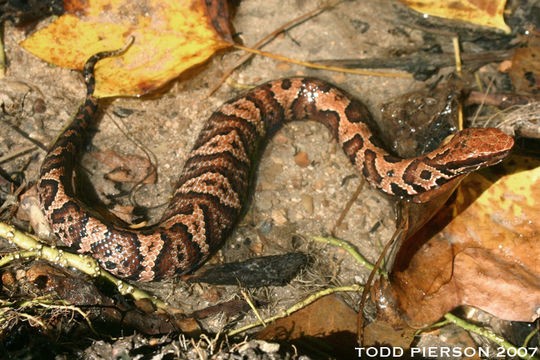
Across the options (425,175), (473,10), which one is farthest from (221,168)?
(473,10)

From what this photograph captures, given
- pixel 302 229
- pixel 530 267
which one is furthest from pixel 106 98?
pixel 530 267

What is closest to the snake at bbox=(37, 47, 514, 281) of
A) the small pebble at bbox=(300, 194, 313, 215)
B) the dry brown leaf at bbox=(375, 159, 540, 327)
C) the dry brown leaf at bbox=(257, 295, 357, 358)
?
the dry brown leaf at bbox=(375, 159, 540, 327)

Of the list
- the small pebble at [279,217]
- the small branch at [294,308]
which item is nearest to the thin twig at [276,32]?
the small pebble at [279,217]

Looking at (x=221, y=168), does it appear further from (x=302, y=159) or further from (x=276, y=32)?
(x=276, y=32)

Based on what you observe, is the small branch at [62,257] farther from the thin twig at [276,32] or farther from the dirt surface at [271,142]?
the thin twig at [276,32]

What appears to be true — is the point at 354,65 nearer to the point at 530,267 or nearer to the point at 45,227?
the point at 530,267

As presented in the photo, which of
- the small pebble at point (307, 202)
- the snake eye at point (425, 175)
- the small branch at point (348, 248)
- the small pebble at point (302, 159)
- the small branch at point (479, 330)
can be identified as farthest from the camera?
the small pebble at point (302, 159)

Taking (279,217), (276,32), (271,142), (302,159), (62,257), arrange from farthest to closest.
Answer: (276,32), (271,142), (302,159), (279,217), (62,257)
